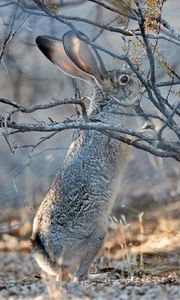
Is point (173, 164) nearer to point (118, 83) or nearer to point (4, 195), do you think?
point (4, 195)

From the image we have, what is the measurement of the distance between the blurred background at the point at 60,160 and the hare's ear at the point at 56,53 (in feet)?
4.55

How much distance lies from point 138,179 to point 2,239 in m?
1.17

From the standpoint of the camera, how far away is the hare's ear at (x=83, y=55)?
445 cm

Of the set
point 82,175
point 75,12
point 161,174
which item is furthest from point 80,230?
point 75,12

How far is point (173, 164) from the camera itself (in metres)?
7.39

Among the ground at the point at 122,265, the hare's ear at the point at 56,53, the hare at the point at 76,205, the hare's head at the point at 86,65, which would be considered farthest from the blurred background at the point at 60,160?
the hare's ear at the point at 56,53

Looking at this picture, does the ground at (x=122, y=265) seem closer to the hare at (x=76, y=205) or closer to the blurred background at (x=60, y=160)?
the blurred background at (x=60, y=160)

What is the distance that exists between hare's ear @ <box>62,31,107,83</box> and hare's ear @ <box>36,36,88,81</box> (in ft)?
0.50

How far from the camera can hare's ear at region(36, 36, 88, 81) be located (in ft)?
16.1

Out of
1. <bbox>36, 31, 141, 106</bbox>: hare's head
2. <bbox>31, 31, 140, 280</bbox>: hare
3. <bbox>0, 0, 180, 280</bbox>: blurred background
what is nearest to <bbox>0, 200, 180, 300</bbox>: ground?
<bbox>0, 0, 180, 280</bbox>: blurred background

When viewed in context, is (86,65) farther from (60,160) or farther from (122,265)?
(60,160)

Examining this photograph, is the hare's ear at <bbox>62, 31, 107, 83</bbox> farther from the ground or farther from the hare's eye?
the ground

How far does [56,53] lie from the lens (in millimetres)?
4973

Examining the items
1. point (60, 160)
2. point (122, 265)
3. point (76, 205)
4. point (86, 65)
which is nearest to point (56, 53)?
point (86, 65)
